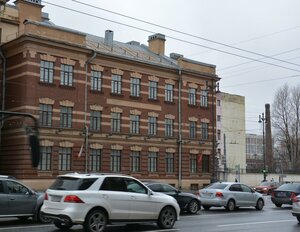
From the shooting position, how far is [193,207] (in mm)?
22156

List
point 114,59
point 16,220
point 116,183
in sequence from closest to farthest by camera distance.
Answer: point 116,183
point 16,220
point 114,59

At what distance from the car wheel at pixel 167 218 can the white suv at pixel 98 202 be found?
0.03m

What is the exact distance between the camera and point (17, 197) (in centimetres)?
1684

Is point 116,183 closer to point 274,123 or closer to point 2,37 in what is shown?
point 2,37

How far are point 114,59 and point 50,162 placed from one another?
1156 cm

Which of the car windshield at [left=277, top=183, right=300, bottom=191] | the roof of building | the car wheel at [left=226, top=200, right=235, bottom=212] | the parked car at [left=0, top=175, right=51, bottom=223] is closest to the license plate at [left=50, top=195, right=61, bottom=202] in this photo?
the parked car at [left=0, top=175, right=51, bottom=223]

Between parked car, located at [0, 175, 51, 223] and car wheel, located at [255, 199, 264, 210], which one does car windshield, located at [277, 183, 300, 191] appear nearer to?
car wheel, located at [255, 199, 264, 210]

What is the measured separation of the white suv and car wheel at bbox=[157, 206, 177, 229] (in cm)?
3

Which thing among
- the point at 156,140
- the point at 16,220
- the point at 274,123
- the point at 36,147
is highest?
the point at 274,123

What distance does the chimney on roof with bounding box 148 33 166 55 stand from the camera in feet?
183

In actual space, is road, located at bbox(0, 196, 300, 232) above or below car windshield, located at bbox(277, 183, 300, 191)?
below

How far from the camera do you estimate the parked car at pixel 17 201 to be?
1652cm

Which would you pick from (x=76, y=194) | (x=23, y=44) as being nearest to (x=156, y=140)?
(x=23, y=44)

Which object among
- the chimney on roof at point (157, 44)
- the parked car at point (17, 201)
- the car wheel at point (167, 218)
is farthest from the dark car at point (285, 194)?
the chimney on roof at point (157, 44)
